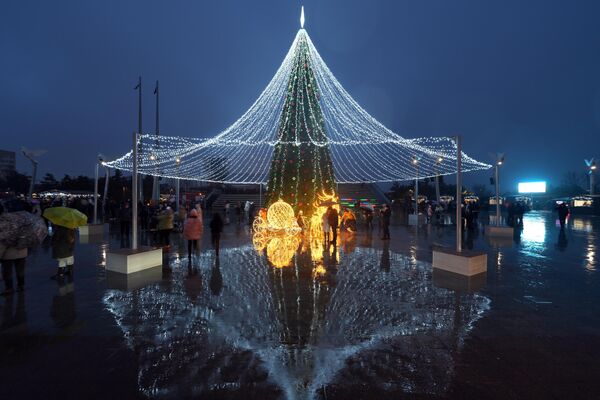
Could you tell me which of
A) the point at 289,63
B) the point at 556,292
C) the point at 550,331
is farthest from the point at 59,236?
the point at 289,63

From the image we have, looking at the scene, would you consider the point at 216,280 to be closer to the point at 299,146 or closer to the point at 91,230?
the point at 299,146

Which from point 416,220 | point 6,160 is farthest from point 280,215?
point 6,160

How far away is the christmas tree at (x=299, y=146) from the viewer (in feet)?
51.3

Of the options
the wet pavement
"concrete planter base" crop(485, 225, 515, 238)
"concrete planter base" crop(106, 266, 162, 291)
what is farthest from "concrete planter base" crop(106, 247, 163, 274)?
"concrete planter base" crop(485, 225, 515, 238)

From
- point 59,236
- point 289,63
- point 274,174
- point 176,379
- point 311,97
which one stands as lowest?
point 176,379

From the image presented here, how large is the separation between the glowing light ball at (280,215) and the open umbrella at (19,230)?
27.6 ft

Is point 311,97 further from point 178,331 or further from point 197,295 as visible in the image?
point 178,331

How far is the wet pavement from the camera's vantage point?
312 centimetres

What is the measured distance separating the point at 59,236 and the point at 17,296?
4.64 ft

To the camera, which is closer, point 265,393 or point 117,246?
point 265,393

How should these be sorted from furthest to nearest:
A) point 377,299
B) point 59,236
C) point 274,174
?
1. point 274,174
2. point 59,236
3. point 377,299

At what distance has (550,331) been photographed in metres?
4.35

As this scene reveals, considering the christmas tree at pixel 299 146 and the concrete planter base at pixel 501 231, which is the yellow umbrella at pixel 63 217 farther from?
the concrete planter base at pixel 501 231

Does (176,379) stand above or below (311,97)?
below
